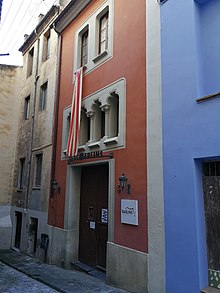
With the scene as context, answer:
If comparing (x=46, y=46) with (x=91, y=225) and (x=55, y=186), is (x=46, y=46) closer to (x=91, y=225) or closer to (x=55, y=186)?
(x=55, y=186)

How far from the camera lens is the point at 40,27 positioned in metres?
14.0

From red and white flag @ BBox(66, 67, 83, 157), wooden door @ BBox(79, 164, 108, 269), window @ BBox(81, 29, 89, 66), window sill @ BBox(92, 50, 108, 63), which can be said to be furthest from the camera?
window @ BBox(81, 29, 89, 66)

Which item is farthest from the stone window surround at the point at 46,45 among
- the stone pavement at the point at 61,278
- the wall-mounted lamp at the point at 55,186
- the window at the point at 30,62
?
the stone pavement at the point at 61,278

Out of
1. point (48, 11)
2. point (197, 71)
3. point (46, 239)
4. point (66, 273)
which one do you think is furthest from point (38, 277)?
point (48, 11)

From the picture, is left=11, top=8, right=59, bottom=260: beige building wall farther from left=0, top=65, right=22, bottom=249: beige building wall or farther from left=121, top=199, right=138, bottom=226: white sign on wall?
left=121, top=199, right=138, bottom=226: white sign on wall

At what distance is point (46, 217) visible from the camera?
1081 cm

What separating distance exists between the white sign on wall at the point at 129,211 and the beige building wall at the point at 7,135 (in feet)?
31.7

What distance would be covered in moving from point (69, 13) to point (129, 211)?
8085mm

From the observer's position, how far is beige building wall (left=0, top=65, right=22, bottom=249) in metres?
14.7

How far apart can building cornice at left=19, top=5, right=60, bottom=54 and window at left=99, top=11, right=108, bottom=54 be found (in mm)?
4009

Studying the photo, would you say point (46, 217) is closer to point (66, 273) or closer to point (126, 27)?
point (66, 273)

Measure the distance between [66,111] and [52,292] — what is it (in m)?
6.14

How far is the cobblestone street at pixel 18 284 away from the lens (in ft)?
22.1

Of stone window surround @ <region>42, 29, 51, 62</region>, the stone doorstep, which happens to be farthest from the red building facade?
stone window surround @ <region>42, 29, 51, 62</region>
